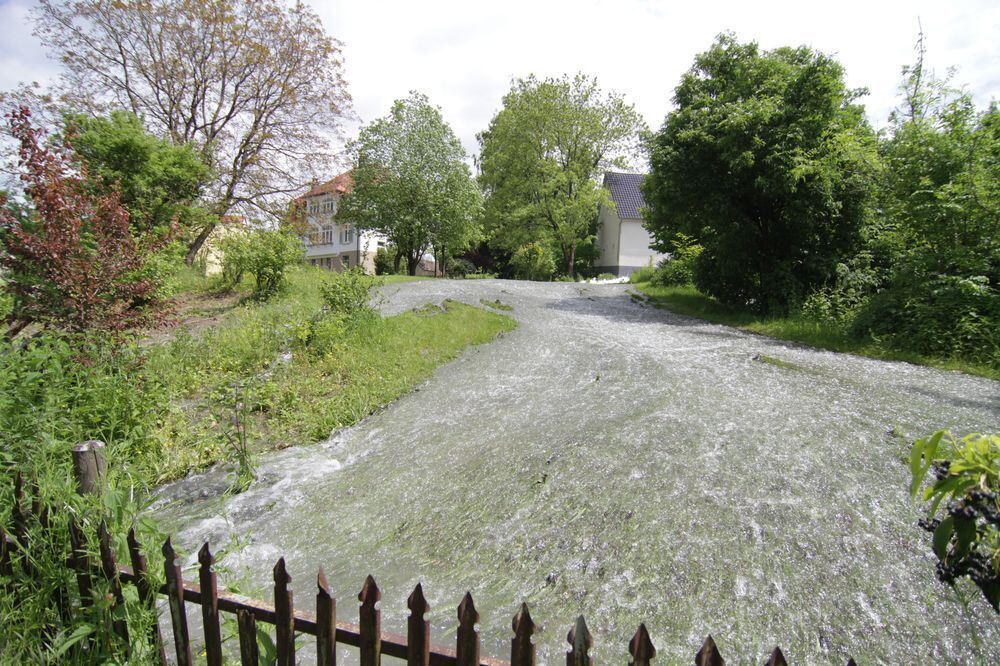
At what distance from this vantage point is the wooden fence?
145cm

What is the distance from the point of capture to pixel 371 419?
6.93 metres

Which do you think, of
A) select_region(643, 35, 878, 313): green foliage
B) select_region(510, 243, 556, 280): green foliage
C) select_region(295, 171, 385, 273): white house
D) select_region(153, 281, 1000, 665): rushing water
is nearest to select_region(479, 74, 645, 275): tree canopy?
select_region(510, 243, 556, 280): green foliage

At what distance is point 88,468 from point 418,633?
2.26 m

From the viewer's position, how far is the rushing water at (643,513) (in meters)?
2.94

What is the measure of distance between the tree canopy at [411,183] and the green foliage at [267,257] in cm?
1496

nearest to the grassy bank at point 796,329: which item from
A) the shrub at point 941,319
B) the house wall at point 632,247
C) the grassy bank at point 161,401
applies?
the shrub at point 941,319

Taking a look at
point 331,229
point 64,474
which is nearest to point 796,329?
point 64,474

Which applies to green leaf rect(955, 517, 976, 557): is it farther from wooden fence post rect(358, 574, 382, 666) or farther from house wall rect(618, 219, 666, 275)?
house wall rect(618, 219, 666, 275)

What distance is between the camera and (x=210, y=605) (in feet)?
6.35

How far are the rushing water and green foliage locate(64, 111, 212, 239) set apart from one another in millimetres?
9775

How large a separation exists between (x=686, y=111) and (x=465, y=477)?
39.8 ft

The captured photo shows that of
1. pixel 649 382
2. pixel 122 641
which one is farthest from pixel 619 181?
pixel 122 641

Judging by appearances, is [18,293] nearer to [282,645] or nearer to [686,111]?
[282,645]

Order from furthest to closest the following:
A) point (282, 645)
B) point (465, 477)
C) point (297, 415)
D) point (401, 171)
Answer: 1. point (401, 171)
2. point (297, 415)
3. point (465, 477)
4. point (282, 645)
